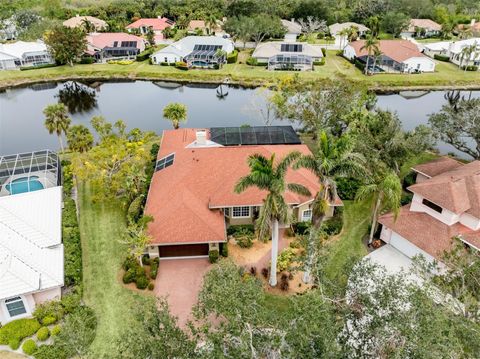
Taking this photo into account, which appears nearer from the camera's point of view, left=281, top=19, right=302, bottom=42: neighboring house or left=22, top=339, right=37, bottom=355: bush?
left=22, top=339, right=37, bottom=355: bush

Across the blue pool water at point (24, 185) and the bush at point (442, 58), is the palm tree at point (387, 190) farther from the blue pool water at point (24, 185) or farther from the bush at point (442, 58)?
the bush at point (442, 58)

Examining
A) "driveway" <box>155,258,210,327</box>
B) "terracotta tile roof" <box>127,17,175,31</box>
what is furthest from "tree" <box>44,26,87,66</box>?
"driveway" <box>155,258,210,327</box>

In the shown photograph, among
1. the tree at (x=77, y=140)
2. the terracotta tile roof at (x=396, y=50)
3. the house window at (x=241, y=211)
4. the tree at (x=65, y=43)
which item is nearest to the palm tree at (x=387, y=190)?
the house window at (x=241, y=211)

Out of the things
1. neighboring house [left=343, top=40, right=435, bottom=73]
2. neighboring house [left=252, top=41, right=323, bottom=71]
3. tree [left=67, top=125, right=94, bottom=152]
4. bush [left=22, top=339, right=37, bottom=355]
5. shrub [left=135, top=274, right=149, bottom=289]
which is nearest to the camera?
bush [left=22, top=339, right=37, bottom=355]

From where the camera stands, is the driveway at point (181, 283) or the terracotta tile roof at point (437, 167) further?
the terracotta tile roof at point (437, 167)

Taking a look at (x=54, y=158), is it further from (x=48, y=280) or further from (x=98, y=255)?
(x=48, y=280)

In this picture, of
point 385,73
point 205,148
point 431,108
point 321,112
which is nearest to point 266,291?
point 205,148

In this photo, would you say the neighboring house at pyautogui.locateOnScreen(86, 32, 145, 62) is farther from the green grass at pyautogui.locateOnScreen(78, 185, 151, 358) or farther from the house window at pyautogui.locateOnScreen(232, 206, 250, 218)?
the house window at pyautogui.locateOnScreen(232, 206, 250, 218)
